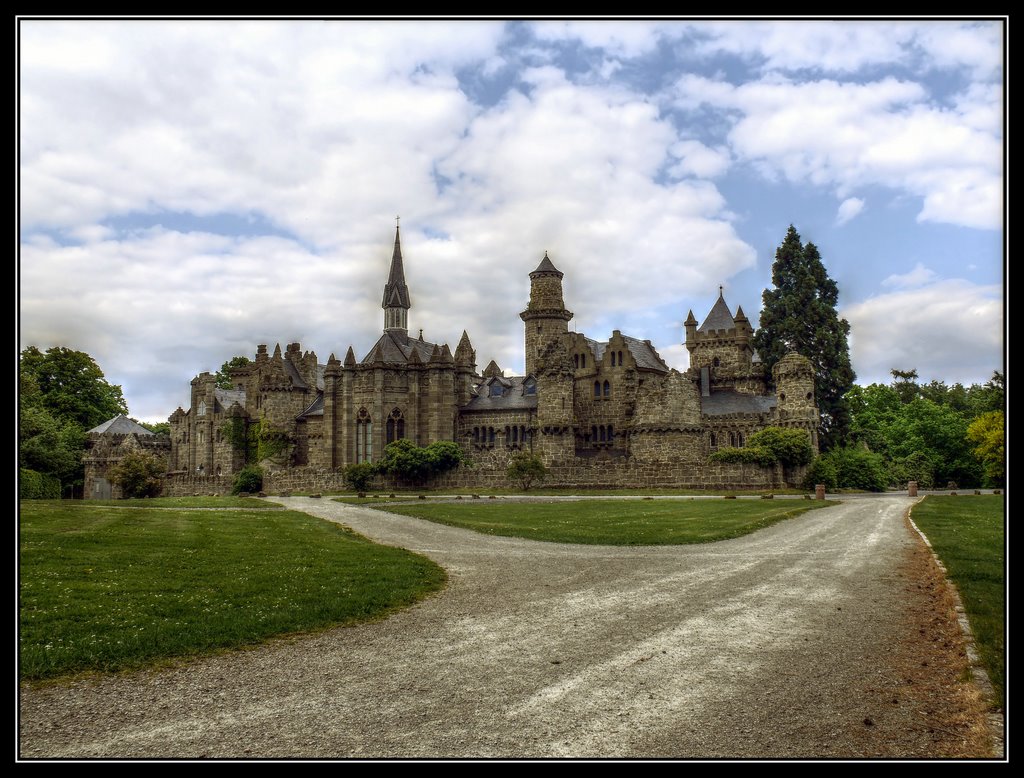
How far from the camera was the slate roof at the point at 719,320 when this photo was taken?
81.8m

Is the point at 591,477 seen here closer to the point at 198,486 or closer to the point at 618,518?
the point at 618,518

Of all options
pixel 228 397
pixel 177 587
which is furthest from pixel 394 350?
pixel 177 587

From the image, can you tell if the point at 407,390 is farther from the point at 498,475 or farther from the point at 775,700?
the point at 775,700

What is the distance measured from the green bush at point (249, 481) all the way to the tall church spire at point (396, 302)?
2340 cm

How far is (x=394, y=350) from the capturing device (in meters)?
73.9

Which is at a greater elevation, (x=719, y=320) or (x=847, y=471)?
(x=719, y=320)

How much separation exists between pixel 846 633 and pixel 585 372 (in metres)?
61.3

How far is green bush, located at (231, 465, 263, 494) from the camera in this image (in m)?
67.9

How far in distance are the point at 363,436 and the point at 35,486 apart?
30.4 meters

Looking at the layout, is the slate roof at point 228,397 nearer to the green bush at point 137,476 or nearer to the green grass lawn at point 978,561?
the green bush at point 137,476

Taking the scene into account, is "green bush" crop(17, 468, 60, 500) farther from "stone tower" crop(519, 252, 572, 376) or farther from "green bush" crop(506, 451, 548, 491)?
"stone tower" crop(519, 252, 572, 376)

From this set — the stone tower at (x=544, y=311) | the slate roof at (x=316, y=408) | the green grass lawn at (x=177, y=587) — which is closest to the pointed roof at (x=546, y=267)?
the stone tower at (x=544, y=311)

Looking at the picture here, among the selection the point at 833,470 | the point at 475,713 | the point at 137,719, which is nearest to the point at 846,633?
the point at 475,713

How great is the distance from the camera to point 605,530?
2819cm
